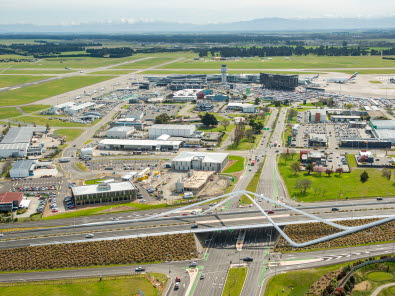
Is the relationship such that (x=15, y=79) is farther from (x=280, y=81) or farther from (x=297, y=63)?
(x=297, y=63)

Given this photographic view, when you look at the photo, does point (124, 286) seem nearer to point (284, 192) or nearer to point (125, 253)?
point (125, 253)

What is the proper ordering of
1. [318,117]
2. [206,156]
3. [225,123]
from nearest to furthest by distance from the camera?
[206,156] → [225,123] → [318,117]

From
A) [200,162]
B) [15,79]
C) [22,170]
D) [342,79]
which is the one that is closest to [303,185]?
[200,162]

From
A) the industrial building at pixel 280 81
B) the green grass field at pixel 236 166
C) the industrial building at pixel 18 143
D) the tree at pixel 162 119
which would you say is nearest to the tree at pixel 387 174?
the green grass field at pixel 236 166

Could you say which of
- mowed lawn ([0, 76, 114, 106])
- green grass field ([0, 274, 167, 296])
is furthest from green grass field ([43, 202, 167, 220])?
mowed lawn ([0, 76, 114, 106])

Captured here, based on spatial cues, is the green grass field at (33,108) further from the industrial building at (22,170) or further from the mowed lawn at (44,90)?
the industrial building at (22,170)

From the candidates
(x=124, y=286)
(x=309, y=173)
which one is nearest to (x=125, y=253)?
(x=124, y=286)

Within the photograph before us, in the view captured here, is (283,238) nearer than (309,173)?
Yes
